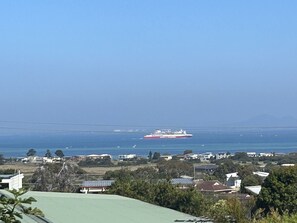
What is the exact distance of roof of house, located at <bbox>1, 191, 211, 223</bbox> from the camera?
1264 cm

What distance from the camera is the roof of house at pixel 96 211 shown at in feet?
41.5

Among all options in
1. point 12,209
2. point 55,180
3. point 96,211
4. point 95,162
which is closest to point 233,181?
point 55,180

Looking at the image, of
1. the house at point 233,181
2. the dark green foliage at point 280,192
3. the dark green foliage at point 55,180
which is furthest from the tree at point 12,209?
the house at point 233,181

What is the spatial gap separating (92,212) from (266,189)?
43.1ft

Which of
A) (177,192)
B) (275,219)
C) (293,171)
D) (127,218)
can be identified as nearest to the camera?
(275,219)

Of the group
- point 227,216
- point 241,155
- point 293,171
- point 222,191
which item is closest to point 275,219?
point 227,216

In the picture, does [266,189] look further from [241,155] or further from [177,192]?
[241,155]

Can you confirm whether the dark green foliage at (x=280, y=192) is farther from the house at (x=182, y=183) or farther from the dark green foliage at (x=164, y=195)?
the house at (x=182, y=183)

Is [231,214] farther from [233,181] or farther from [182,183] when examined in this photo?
[233,181]

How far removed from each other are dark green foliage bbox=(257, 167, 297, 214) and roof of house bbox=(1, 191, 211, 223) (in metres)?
8.93

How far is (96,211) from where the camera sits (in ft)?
45.9

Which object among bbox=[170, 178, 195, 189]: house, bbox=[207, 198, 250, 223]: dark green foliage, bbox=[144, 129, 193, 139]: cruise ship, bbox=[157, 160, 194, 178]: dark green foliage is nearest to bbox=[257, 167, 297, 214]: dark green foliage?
bbox=[170, 178, 195, 189]: house

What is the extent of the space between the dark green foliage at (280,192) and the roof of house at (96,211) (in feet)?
29.3

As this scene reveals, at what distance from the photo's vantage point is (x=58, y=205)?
1403 centimetres
